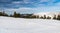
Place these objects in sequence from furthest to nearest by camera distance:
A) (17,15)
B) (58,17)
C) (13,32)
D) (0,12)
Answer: (0,12)
(17,15)
(58,17)
(13,32)

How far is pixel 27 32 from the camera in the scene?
1403 millimetres

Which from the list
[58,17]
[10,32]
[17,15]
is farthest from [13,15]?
[10,32]

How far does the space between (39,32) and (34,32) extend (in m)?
0.06

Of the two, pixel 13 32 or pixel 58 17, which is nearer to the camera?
pixel 13 32

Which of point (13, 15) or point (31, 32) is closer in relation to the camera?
point (31, 32)

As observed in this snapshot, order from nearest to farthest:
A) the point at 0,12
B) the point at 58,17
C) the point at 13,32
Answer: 1. the point at 13,32
2. the point at 58,17
3. the point at 0,12

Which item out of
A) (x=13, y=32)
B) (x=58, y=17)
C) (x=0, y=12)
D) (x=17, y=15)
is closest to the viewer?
(x=13, y=32)

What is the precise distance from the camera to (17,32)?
1.38 metres

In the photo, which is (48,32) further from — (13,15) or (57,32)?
(13,15)

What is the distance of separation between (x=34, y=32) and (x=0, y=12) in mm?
1874

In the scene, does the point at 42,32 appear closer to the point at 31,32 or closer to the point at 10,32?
the point at 31,32

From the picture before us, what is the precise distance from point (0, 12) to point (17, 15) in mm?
498

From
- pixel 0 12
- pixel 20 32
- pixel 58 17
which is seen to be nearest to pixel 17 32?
pixel 20 32

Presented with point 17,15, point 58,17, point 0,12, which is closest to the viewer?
point 58,17
